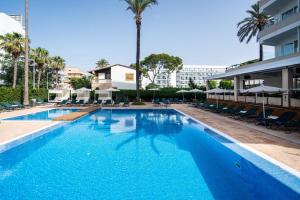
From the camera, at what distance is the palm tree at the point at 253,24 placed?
33159mm

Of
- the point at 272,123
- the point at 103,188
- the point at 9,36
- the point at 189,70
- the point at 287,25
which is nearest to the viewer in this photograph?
the point at 103,188

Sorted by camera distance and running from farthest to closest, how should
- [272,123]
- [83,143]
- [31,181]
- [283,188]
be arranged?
[272,123]
[83,143]
[31,181]
[283,188]

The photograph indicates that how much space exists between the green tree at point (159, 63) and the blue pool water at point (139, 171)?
4454cm

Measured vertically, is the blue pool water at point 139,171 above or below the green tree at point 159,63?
below

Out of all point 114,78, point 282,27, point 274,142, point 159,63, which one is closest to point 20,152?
point 274,142

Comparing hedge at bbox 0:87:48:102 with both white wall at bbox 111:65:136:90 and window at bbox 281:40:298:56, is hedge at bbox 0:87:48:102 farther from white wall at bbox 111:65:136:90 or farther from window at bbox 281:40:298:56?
window at bbox 281:40:298:56

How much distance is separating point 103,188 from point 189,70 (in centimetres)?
14701

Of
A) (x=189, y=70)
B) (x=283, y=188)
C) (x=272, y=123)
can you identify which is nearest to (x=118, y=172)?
(x=283, y=188)

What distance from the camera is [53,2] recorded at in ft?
81.8

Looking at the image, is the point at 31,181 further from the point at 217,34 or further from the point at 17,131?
the point at 217,34

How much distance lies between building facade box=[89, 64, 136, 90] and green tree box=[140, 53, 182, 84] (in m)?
10.1

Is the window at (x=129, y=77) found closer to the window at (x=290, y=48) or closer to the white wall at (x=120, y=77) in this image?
the white wall at (x=120, y=77)

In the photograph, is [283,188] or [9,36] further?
[9,36]

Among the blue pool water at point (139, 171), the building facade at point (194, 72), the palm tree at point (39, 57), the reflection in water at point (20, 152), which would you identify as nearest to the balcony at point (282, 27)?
the blue pool water at point (139, 171)
